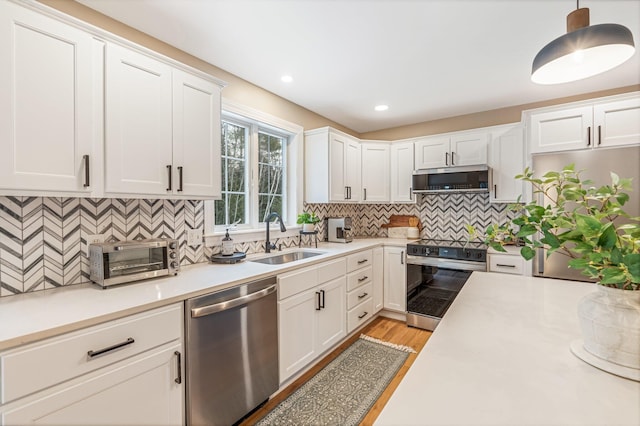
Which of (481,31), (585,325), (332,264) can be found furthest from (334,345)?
(481,31)

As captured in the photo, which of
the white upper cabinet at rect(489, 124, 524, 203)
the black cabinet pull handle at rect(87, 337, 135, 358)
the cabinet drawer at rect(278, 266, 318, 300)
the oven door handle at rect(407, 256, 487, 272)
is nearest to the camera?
the black cabinet pull handle at rect(87, 337, 135, 358)

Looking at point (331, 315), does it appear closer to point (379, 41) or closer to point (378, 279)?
point (378, 279)

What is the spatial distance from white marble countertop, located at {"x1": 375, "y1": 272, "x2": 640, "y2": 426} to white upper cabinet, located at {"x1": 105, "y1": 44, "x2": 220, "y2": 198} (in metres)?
1.70

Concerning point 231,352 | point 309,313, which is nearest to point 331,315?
point 309,313

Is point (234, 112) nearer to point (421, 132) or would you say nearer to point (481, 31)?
point (481, 31)

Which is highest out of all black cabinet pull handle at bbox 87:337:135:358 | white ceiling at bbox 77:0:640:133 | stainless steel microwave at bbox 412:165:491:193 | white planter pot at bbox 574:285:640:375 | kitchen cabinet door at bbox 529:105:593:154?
white ceiling at bbox 77:0:640:133

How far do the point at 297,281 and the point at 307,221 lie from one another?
95 cm

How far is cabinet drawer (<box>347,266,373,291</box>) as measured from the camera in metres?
2.96

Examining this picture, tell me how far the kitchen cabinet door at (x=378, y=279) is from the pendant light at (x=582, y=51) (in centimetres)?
247

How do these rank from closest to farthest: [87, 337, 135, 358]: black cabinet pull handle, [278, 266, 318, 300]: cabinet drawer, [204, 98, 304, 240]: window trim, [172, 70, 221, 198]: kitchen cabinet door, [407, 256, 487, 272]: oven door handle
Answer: [87, 337, 135, 358]: black cabinet pull handle < [172, 70, 221, 198]: kitchen cabinet door < [278, 266, 318, 300]: cabinet drawer < [204, 98, 304, 240]: window trim < [407, 256, 487, 272]: oven door handle

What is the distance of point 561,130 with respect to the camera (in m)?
2.63

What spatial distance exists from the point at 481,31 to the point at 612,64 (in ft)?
3.33

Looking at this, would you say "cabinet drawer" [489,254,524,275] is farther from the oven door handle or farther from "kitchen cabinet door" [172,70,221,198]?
"kitchen cabinet door" [172,70,221,198]

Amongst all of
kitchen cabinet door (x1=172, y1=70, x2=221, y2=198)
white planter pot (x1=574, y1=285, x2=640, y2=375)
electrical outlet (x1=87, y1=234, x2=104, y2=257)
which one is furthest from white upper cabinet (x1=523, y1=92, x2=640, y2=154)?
electrical outlet (x1=87, y1=234, x2=104, y2=257)
